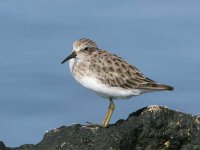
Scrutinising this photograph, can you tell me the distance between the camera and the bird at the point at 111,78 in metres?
12.9

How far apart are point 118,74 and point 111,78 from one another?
0.66 ft

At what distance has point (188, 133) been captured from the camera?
1002cm

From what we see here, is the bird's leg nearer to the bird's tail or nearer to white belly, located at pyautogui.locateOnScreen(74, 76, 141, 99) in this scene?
white belly, located at pyautogui.locateOnScreen(74, 76, 141, 99)

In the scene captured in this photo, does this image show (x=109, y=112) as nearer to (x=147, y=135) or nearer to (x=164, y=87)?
(x=164, y=87)

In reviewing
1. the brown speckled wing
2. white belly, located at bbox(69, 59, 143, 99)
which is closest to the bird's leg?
white belly, located at bbox(69, 59, 143, 99)

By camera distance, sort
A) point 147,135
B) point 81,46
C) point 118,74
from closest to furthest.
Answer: point 147,135
point 118,74
point 81,46

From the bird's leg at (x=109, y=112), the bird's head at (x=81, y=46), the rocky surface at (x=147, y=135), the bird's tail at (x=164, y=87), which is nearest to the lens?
the rocky surface at (x=147, y=135)

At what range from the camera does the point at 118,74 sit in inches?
516

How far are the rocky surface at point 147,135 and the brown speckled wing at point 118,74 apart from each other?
2.38 m

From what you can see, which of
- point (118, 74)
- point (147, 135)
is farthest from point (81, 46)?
point (147, 135)

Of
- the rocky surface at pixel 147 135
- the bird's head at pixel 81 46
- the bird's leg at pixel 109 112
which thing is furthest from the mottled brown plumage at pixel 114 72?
the rocky surface at pixel 147 135

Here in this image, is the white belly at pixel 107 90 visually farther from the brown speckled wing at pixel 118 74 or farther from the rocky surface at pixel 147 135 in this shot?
the rocky surface at pixel 147 135

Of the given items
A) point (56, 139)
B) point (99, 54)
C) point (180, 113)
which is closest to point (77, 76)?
point (99, 54)

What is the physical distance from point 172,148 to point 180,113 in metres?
0.72
